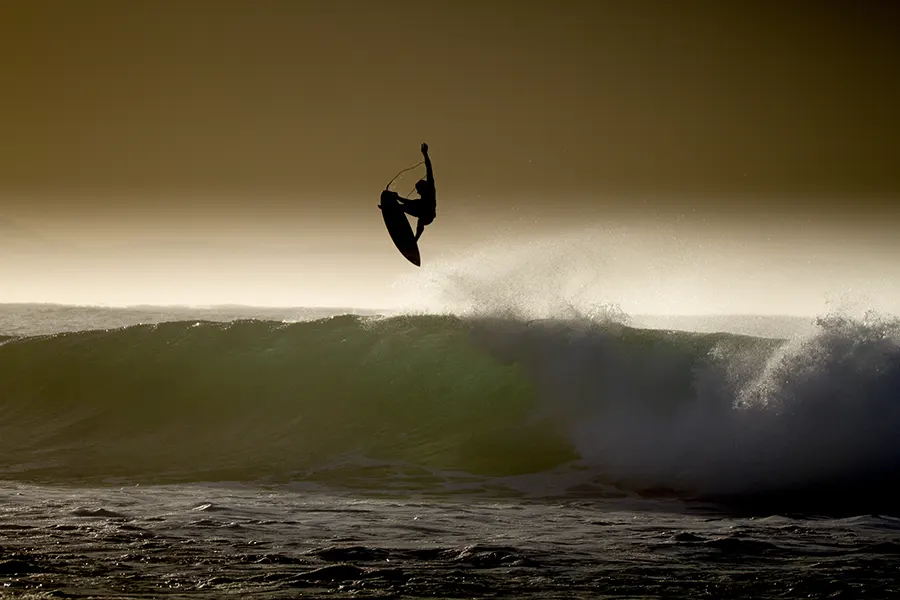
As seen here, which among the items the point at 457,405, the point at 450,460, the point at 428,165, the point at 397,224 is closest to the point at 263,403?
the point at 457,405

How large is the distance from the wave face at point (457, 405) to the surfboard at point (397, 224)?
266cm

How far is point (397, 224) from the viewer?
38.3ft

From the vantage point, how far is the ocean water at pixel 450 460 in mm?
6945

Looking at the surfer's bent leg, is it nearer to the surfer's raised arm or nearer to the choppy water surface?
the surfer's raised arm

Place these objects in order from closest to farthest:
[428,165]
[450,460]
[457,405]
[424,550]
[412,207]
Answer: [424,550]
[428,165]
[412,207]
[450,460]
[457,405]

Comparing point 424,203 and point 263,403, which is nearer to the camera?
point 424,203

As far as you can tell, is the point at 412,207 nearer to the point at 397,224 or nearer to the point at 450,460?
the point at 397,224

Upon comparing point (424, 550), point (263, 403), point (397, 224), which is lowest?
point (424, 550)

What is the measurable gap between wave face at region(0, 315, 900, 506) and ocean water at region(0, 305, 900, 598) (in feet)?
0.13

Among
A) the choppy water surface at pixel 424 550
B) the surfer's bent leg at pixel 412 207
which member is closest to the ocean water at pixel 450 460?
the choppy water surface at pixel 424 550

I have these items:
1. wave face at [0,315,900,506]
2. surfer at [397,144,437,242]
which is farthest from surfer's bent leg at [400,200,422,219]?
wave face at [0,315,900,506]

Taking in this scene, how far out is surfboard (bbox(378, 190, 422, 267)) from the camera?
1153cm

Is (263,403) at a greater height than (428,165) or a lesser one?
lesser

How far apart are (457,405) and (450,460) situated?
6.19 ft
